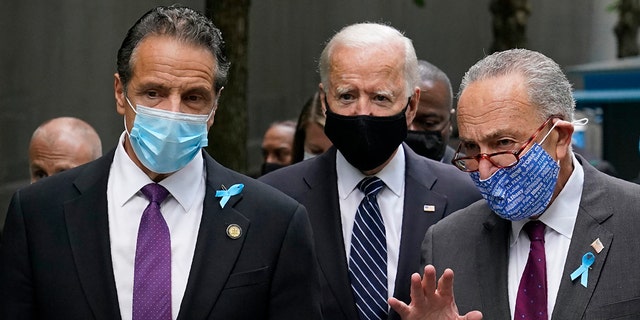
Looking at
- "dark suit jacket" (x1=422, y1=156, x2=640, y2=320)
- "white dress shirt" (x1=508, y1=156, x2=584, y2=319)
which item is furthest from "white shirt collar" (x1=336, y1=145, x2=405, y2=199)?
"white dress shirt" (x1=508, y1=156, x2=584, y2=319)

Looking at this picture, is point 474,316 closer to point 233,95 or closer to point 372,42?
point 372,42

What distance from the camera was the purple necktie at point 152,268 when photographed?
3.88m

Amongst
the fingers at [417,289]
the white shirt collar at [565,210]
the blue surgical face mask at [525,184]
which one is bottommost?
the fingers at [417,289]

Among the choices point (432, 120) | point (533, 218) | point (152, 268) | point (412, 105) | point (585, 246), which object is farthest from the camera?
point (432, 120)

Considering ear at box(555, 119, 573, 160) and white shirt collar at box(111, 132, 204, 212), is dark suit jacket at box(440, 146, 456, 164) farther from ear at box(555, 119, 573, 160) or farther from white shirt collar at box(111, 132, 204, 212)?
white shirt collar at box(111, 132, 204, 212)

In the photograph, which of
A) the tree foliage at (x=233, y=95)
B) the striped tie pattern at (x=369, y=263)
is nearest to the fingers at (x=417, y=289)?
the striped tie pattern at (x=369, y=263)

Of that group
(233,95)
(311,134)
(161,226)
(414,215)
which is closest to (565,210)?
(414,215)

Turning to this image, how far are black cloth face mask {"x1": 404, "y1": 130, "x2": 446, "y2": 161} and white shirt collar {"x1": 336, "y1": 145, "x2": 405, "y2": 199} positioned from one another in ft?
3.77

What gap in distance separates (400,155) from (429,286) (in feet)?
4.29

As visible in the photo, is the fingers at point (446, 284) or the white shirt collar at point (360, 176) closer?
the fingers at point (446, 284)

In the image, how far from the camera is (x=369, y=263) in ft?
16.2

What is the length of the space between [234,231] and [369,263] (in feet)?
3.38

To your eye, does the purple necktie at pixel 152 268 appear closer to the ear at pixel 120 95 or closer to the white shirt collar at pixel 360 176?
the ear at pixel 120 95

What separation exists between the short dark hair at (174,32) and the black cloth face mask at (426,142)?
92.3 inches
